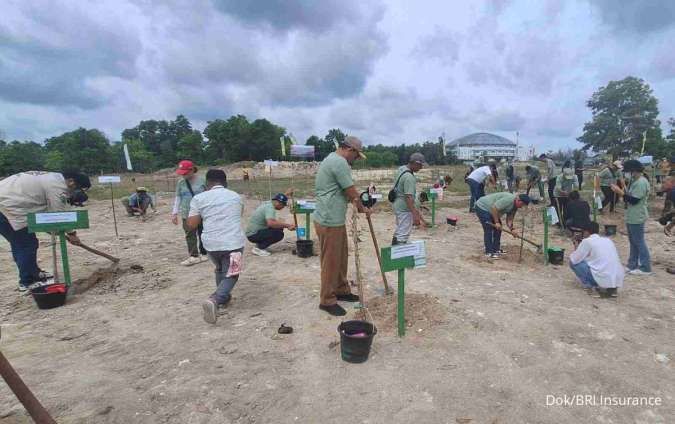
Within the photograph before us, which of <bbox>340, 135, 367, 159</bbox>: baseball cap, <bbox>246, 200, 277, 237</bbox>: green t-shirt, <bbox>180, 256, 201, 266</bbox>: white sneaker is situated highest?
<bbox>340, 135, 367, 159</bbox>: baseball cap

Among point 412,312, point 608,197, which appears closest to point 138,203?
point 412,312

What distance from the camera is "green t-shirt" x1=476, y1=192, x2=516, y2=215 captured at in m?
6.36

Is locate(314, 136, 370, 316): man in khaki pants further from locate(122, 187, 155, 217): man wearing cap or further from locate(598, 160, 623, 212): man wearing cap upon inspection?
locate(122, 187, 155, 217): man wearing cap

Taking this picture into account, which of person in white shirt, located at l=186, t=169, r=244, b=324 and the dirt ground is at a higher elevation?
person in white shirt, located at l=186, t=169, r=244, b=324

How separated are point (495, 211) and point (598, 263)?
1.83 meters

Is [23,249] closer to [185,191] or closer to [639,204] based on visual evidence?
[185,191]

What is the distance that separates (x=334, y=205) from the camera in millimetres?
4004

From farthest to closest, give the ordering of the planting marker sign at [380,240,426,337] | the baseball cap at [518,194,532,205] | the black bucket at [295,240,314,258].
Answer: the black bucket at [295,240,314,258] → the baseball cap at [518,194,532,205] → the planting marker sign at [380,240,426,337]

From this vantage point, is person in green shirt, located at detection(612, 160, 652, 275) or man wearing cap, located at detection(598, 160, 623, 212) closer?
person in green shirt, located at detection(612, 160, 652, 275)

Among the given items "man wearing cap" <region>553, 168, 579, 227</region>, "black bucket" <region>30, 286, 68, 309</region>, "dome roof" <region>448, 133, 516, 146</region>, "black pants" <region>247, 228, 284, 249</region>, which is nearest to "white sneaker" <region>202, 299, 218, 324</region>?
"black bucket" <region>30, 286, 68, 309</region>

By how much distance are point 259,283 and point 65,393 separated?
2848 millimetres

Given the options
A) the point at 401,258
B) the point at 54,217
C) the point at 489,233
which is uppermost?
the point at 54,217

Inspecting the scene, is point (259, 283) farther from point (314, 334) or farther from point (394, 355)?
point (394, 355)

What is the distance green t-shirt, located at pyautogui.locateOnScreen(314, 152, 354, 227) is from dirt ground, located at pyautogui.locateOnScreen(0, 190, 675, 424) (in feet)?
3.67
